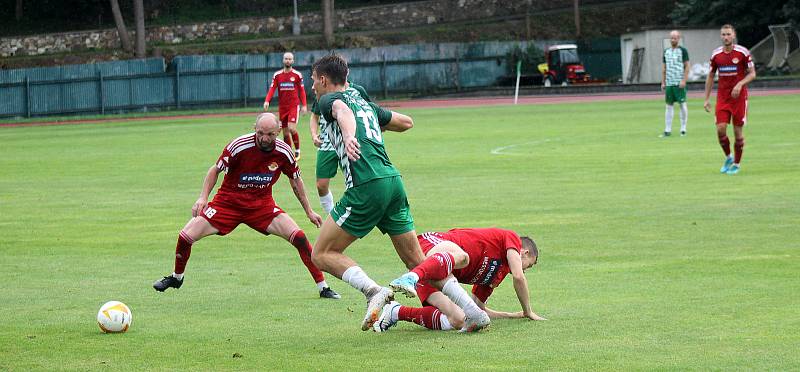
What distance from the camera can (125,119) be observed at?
54594 mm

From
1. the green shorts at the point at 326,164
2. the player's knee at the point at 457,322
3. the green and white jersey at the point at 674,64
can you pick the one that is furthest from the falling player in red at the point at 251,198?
the green and white jersey at the point at 674,64

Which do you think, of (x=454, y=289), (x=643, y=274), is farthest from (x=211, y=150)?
(x=454, y=289)

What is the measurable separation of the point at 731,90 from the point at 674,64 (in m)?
9.16

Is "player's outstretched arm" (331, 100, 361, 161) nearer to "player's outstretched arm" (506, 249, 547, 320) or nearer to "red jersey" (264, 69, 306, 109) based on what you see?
"player's outstretched arm" (506, 249, 547, 320)

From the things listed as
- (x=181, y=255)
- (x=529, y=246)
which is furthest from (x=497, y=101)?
(x=529, y=246)

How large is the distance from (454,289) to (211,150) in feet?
75.8

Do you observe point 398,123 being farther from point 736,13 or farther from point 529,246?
point 736,13

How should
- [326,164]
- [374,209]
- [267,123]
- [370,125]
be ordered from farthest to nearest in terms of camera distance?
[326,164], [267,123], [370,125], [374,209]

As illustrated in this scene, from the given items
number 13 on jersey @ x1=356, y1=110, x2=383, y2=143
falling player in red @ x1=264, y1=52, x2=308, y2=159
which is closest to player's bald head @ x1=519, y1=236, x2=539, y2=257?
number 13 on jersey @ x1=356, y1=110, x2=383, y2=143

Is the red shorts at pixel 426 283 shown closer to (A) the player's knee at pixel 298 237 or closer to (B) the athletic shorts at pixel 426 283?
(B) the athletic shorts at pixel 426 283

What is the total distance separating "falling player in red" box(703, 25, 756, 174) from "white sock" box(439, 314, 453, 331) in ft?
43.4

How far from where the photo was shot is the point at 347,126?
8.52 metres

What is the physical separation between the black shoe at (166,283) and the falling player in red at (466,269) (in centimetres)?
279

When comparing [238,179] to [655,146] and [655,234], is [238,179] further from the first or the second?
[655,146]
